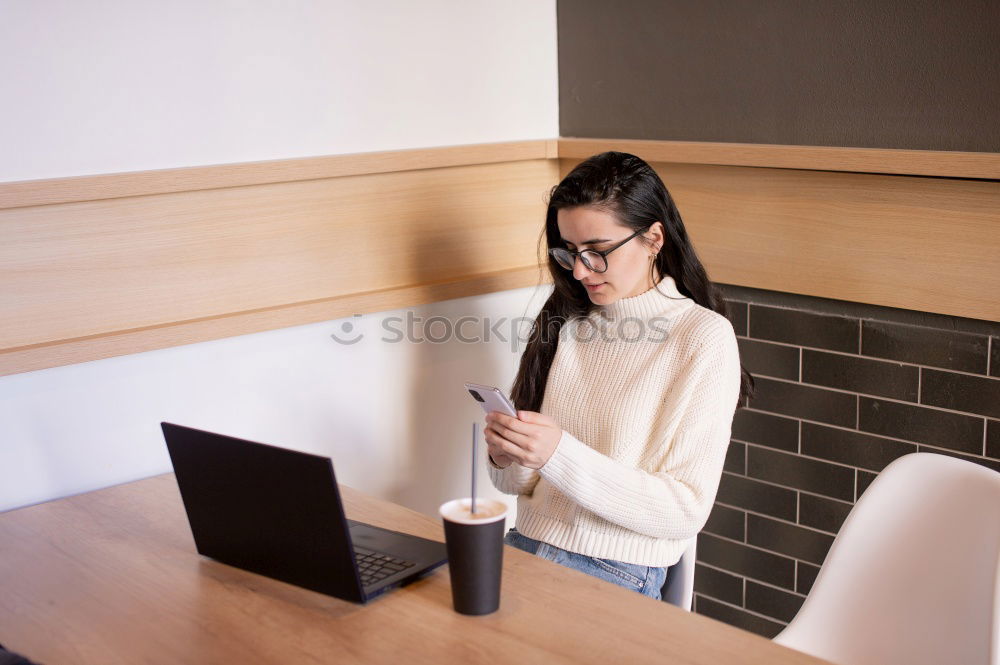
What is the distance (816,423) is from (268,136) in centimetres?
125

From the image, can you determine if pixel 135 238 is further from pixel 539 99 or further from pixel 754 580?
pixel 754 580

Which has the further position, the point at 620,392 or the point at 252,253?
the point at 252,253

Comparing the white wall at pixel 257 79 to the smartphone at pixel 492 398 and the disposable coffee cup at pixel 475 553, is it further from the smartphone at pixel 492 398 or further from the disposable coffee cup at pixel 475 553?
the disposable coffee cup at pixel 475 553

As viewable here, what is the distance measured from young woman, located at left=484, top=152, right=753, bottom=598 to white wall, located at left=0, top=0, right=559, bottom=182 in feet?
1.65

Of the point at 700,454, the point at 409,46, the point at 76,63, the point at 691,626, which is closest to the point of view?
the point at 691,626

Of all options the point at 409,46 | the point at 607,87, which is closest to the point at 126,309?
the point at 409,46

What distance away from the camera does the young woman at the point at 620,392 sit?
1624mm

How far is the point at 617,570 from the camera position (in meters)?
1.72

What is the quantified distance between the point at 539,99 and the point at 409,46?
0.40 metres

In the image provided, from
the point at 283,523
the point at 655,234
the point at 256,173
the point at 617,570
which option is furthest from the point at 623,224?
the point at 283,523

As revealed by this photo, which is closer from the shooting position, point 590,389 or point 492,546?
point 492,546

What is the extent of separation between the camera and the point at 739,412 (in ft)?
7.59

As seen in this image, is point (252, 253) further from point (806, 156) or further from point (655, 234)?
point (806, 156)

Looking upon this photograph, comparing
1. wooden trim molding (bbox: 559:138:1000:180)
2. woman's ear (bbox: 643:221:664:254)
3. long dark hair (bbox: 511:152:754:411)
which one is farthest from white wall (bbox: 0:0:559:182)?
woman's ear (bbox: 643:221:664:254)
